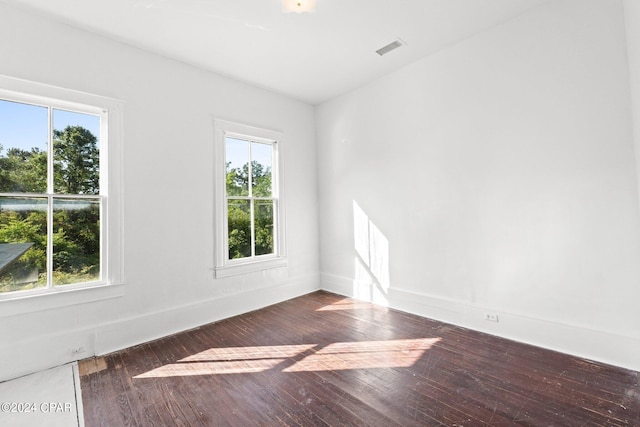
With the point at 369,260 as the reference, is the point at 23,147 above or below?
above

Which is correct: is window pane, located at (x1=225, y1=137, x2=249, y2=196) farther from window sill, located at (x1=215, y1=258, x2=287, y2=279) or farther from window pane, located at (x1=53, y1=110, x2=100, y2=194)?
window pane, located at (x1=53, y1=110, x2=100, y2=194)

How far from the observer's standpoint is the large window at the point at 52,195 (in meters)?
2.47

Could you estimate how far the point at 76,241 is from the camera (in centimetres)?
274

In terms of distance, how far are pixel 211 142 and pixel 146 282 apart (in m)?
1.76

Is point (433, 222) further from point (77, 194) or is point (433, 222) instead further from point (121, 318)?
point (77, 194)

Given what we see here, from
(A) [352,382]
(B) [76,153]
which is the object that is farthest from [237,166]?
(A) [352,382]

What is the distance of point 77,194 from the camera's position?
276 centimetres

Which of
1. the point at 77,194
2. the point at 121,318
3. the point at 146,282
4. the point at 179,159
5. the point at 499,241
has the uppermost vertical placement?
the point at 179,159

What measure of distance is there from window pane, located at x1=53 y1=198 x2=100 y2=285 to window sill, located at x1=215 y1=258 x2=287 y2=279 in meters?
1.24

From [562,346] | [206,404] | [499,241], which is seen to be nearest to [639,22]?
[499,241]

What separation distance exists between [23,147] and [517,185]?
4511 millimetres

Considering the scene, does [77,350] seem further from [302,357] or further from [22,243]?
[302,357]

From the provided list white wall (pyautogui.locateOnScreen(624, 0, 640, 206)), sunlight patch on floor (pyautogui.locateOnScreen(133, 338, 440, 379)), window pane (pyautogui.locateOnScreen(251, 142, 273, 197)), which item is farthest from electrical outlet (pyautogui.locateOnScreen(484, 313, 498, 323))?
window pane (pyautogui.locateOnScreen(251, 142, 273, 197))

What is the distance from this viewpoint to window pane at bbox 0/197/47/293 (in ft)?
7.95
